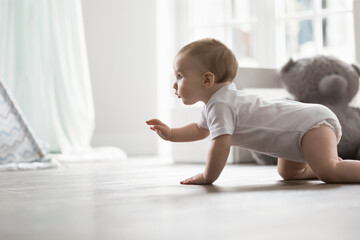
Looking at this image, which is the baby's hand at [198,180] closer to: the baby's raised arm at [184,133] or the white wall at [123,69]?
the baby's raised arm at [184,133]

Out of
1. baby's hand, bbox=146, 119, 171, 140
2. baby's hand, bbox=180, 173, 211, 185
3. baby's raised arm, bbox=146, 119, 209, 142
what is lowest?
baby's hand, bbox=180, 173, 211, 185

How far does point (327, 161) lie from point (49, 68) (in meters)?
2.00

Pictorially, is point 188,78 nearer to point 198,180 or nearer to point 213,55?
point 213,55

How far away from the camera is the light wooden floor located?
68 cm


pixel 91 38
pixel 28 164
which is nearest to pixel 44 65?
pixel 91 38

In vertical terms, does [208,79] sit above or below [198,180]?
above

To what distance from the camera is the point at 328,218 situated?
772 millimetres

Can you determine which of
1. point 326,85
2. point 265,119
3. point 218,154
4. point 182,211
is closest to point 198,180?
point 218,154

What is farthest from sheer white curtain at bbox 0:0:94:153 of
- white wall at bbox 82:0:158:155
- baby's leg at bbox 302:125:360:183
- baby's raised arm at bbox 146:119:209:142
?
baby's leg at bbox 302:125:360:183

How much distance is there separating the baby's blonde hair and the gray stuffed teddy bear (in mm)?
912

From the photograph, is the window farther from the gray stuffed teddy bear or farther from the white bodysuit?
the white bodysuit

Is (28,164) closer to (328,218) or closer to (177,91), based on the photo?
(177,91)

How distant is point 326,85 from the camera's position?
217cm

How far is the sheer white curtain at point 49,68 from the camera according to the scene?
288cm
